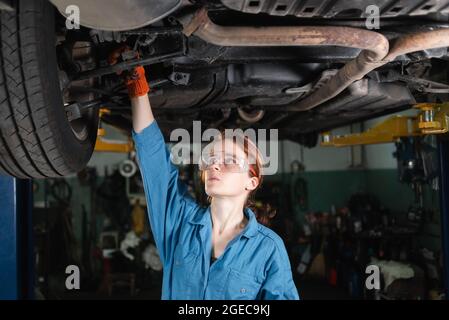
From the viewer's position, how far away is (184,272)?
50.8 inches

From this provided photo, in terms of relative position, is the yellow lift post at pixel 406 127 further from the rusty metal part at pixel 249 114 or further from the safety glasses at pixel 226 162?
the safety glasses at pixel 226 162

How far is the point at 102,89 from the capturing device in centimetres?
159

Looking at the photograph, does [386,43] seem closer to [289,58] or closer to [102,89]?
[289,58]

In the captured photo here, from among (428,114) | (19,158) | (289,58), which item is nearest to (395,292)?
(428,114)

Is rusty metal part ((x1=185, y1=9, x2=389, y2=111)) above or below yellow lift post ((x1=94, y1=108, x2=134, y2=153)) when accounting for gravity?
above

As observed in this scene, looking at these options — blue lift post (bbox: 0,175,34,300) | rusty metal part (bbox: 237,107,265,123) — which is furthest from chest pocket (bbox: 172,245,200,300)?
rusty metal part (bbox: 237,107,265,123)

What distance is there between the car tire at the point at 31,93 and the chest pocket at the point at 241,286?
24.7 inches

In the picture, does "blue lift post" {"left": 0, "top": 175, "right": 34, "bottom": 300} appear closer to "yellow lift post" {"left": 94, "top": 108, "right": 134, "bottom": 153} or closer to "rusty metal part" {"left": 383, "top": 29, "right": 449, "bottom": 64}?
"yellow lift post" {"left": 94, "top": 108, "right": 134, "bottom": 153}

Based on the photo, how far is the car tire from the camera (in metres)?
1.03

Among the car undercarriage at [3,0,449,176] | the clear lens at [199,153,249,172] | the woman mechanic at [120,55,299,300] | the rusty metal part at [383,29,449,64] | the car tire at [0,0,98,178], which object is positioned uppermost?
the car undercarriage at [3,0,449,176]

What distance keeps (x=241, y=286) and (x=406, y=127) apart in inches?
80.9

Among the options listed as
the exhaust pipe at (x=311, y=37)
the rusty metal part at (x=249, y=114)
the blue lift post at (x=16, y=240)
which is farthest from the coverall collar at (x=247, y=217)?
the rusty metal part at (x=249, y=114)

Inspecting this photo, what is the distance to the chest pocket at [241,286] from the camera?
4.08 ft

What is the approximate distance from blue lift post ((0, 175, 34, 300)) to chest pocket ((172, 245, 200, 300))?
42.6 inches
